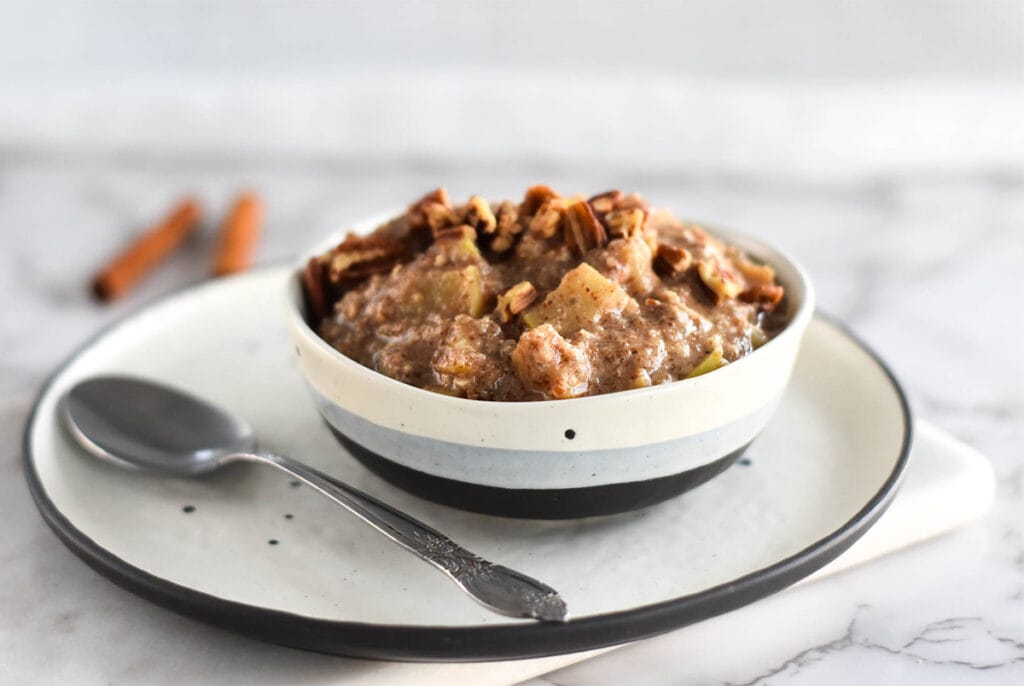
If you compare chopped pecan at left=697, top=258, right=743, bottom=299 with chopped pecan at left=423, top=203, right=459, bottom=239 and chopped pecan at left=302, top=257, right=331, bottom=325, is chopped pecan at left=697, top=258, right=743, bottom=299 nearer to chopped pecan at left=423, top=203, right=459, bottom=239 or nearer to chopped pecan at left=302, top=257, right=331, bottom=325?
chopped pecan at left=423, top=203, right=459, bottom=239

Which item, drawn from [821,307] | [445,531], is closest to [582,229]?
[445,531]

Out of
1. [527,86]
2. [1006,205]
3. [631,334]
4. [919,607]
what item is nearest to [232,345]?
[631,334]

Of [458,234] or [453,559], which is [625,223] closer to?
[458,234]

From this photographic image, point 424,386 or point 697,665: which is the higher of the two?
point 424,386

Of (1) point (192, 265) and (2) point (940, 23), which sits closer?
(1) point (192, 265)

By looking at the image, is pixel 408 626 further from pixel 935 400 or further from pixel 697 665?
pixel 935 400

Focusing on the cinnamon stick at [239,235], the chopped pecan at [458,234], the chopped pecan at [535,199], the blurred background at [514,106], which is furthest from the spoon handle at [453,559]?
the blurred background at [514,106]
